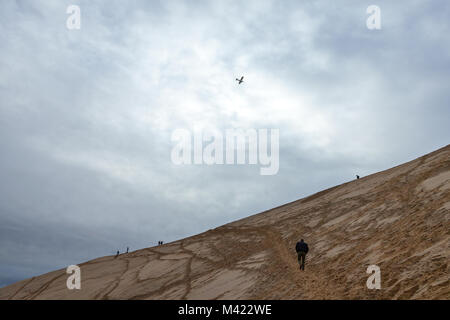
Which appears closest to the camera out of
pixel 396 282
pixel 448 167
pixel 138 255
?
pixel 396 282

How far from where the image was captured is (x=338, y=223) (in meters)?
15.4

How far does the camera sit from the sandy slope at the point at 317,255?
8938mm

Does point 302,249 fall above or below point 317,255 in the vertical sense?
above

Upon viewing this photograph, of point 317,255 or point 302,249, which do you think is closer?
point 302,249

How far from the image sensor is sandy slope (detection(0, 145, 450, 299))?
352 inches

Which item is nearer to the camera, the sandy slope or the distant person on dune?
the sandy slope

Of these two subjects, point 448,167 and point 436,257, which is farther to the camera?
point 448,167

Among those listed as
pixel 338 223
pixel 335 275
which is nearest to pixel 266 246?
pixel 338 223

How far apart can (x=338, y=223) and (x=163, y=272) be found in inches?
330

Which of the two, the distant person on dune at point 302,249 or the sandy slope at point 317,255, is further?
the distant person on dune at point 302,249

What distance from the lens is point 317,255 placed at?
41.3ft
